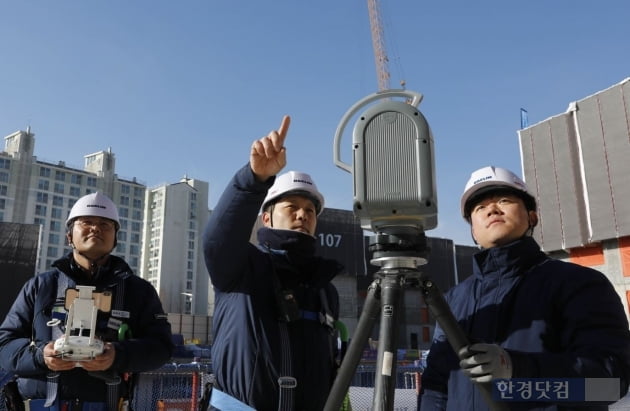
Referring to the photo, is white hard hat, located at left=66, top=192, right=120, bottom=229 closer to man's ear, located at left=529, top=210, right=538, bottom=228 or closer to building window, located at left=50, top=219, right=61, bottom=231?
man's ear, located at left=529, top=210, right=538, bottom=228

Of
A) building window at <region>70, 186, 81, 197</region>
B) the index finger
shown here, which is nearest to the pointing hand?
the index finger

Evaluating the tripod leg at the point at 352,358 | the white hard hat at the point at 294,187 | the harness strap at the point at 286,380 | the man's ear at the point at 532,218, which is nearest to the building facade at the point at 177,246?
the white hard hat at the point at 294,187

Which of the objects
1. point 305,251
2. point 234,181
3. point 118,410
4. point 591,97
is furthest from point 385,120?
point 591,97

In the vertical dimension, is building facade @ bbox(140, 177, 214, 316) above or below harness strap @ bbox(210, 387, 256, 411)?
above

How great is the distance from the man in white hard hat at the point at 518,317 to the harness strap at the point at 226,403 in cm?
89

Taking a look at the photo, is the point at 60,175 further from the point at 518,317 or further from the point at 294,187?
the point at 518,317

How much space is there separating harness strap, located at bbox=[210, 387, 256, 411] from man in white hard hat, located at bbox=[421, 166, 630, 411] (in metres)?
0.89

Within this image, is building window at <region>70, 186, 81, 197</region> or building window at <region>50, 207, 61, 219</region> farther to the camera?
building window at <region>70, 186, 81, 197</region>

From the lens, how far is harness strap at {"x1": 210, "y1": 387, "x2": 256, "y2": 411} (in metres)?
2.16

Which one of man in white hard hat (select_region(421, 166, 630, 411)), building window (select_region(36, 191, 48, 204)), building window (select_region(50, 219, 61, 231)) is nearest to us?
man in white hard hat (select_region(421, 166, 630, 411))

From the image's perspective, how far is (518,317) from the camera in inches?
83.4

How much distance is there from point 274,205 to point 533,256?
130cm

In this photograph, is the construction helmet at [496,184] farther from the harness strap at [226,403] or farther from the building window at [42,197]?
the building window at [42,197]

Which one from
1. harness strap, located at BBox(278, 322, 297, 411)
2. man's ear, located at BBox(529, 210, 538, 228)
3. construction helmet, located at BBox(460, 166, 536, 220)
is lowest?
harness strap, located at BBox(278, 322, 297, 411)
